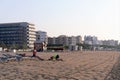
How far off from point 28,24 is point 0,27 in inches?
558

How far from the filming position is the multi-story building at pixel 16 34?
483 ft

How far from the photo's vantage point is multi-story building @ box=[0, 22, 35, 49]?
147 m

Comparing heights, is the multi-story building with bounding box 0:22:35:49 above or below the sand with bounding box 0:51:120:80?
above

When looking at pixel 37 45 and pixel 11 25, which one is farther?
pixel 11 25

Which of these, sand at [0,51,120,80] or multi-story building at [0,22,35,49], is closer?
sand at [0,51,120,80]

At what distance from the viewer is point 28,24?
151m

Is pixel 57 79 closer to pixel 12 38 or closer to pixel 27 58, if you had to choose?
pixel 27 58

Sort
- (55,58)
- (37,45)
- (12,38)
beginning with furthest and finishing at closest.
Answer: (12,38), (37,45), (55,58)

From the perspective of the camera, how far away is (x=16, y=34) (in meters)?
148

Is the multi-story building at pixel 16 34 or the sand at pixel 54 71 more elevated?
the multi-story building at pixel 16 34

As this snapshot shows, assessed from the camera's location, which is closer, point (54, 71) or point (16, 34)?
point (54, 71)

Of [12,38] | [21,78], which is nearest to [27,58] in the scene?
[21,78]

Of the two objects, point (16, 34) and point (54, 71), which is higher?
point (16, 34)

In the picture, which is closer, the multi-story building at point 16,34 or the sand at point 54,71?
the sand at point 54,71
